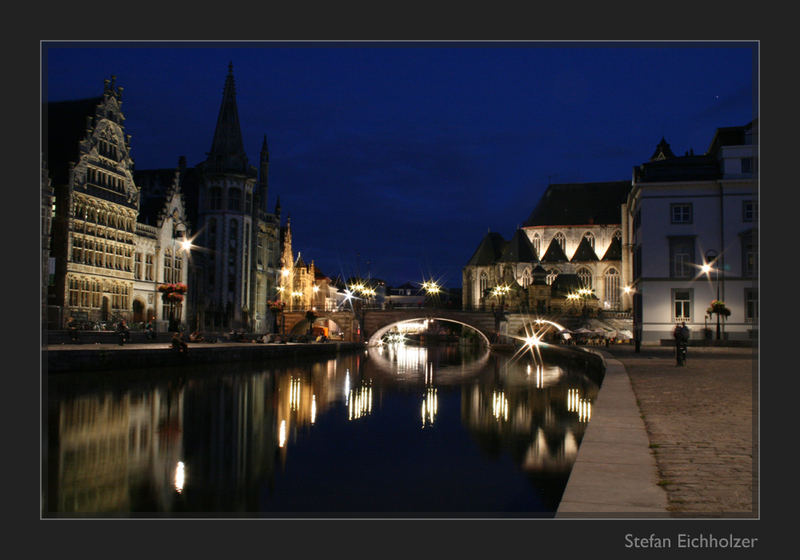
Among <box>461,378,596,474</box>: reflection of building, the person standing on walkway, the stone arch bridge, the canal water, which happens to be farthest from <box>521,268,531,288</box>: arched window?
the person standing on walkway

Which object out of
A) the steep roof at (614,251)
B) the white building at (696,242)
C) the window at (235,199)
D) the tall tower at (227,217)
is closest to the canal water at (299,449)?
the white building at (696,242)

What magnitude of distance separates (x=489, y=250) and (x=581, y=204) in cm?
1525

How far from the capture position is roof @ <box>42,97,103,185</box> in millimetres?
48188

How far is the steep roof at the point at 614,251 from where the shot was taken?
339 ft

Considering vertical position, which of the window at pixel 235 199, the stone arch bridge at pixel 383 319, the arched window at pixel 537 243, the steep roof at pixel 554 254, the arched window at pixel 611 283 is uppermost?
the window at pixel 235 199

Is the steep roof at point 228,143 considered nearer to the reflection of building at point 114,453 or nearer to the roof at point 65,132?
the roof at point 65,132

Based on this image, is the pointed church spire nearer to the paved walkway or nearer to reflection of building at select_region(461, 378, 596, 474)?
reflection of building at select_region(461, 378, 596, 474)

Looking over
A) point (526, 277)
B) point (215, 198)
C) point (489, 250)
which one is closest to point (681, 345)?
point (215, 198)

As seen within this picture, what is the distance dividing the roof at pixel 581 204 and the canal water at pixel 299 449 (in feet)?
270

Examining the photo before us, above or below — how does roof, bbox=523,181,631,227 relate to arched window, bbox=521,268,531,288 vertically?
above

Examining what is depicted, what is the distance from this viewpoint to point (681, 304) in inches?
1918

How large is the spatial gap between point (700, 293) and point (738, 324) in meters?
3.04

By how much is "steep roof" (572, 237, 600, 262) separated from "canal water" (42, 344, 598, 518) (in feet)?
254

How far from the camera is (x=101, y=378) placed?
88.1 feet
